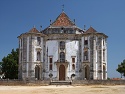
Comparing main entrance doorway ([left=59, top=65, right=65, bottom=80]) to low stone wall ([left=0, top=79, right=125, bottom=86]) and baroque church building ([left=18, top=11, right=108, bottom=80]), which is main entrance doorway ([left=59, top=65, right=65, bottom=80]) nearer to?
baroque church building ([left=18, top=11, right=108, bottom=80])

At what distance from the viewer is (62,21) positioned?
58.2 meters

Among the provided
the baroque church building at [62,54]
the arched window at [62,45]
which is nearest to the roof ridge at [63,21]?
the baroque church building at [62,54]

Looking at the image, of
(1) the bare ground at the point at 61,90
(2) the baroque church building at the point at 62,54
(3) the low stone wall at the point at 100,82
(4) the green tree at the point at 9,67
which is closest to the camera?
(1) the bare ground at the point at 61,90

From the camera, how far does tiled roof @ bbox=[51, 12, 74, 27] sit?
5727 cm

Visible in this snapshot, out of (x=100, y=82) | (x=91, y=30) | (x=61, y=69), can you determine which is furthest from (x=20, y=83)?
(x=91, y=30)

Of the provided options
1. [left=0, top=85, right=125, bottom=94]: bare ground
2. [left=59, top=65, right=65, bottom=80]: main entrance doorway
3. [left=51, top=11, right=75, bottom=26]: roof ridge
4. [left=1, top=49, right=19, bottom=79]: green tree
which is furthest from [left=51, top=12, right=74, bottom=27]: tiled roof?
[left=0, top=85, right=125, bottom=94]: bare ground

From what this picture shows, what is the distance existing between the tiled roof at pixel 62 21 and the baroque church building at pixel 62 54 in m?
0.83

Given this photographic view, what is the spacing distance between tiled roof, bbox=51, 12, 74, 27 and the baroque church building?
0.83 metres

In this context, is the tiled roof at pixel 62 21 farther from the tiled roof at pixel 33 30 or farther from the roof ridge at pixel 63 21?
the tiled roof at pixel 33 30

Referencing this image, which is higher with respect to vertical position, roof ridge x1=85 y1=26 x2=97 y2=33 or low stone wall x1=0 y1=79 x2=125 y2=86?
roof ridge x1=85 y1=26 x2=97 y2=33

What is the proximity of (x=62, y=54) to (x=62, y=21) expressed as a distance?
765cm

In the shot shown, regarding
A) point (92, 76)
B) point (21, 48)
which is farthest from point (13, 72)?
point (92, 76)

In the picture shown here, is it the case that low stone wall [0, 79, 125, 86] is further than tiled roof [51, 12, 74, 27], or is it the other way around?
tiled roof [51, 12, 74, 27]

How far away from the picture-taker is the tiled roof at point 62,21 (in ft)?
188
